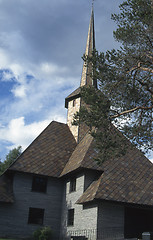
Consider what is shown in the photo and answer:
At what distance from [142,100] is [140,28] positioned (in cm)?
341

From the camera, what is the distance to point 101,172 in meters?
18.1

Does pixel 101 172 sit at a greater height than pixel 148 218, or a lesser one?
greater

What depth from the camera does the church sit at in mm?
15875

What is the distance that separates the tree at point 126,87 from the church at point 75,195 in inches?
186

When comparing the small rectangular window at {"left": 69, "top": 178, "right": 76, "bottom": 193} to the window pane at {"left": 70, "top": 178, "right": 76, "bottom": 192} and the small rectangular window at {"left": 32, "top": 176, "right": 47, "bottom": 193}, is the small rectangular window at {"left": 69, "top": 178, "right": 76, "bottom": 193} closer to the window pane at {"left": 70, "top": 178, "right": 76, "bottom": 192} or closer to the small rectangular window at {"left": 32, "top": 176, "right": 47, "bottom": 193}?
the window pane at {"left": 70, "top": 178, "right": 76, "bottom": 192}

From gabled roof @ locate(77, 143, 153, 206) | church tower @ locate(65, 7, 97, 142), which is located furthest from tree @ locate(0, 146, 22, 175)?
gabled roof @ locate(77, 143, 153, 206)

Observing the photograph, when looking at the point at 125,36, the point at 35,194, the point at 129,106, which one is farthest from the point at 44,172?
the point at 125,36

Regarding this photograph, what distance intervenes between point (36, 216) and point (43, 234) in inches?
83.4

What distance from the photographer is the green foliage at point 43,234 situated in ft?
57.8

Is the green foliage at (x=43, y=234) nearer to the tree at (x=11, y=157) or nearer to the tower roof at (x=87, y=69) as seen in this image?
the tower roof at (x=87, y=69)

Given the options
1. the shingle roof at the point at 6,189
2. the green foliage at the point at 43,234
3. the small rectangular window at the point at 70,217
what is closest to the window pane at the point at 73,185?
the small rectangular window at the point at 70,217

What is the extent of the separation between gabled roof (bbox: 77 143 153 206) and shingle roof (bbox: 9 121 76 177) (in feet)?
15.1

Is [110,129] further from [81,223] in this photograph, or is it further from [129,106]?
[81,223]

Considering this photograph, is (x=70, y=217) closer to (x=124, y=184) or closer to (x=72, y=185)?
(x=72, y=185)
